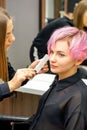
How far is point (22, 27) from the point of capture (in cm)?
331

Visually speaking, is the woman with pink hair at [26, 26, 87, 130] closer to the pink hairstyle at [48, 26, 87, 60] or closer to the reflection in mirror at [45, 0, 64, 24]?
the pink hairstyle at [48, 26, 87, 60]

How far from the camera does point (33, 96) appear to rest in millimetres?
→ 1912

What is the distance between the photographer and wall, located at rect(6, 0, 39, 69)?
3.20m

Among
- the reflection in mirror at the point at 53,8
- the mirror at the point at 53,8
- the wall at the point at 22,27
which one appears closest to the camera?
the wall at the point at 22,27

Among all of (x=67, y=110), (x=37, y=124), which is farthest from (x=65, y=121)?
(x=37, y=124)

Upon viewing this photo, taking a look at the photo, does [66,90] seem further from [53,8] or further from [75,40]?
[53,8]

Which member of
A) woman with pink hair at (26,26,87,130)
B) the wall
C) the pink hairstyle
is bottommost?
the wall

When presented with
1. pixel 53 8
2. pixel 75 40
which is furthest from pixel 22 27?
pixel 75 40

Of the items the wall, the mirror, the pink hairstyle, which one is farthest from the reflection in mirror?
the pink hairstyle

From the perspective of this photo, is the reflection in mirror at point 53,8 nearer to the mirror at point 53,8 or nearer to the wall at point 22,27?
the mirror at point 53,8

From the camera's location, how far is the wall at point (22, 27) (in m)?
3.20

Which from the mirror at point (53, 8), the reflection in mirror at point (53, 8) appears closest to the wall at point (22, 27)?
the mirror at point (53, 8)

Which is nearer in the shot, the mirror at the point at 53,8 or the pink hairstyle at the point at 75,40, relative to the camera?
the pink hairstyle at the point at 75,40

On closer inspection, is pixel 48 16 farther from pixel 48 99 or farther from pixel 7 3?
pixel 48 99
